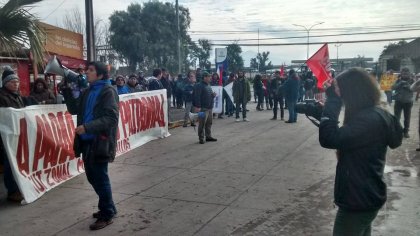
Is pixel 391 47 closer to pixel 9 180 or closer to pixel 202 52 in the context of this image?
pixel 202 52

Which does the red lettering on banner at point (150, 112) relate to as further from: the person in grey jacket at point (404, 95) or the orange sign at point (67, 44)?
the person in grey jacket at point (404, 95)

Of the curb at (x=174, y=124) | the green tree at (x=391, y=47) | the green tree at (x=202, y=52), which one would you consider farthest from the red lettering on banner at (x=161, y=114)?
the green tree at (x=391, y=47)

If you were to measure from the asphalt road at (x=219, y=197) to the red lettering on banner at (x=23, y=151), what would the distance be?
1.68 feet

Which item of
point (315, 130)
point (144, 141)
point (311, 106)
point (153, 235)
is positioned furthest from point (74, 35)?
point (311, 106)

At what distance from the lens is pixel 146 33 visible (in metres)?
36.5

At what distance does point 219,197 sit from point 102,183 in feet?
5.85

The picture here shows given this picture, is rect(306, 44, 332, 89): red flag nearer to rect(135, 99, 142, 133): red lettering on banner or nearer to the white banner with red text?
rect(135, 99, 142, 133): red lettering on banner

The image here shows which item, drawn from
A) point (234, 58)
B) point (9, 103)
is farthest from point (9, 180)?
point (234, 58)

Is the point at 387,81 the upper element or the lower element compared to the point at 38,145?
upper

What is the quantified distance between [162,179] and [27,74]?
22.6ft

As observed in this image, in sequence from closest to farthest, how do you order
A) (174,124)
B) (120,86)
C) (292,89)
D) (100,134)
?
(100,134) → (120,86) → (174,124) → (292,89)

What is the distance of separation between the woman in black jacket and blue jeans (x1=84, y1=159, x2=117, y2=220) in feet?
9.13

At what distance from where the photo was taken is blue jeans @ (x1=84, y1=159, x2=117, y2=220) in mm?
4703

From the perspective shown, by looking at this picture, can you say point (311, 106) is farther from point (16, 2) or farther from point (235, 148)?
point (235, 148)
